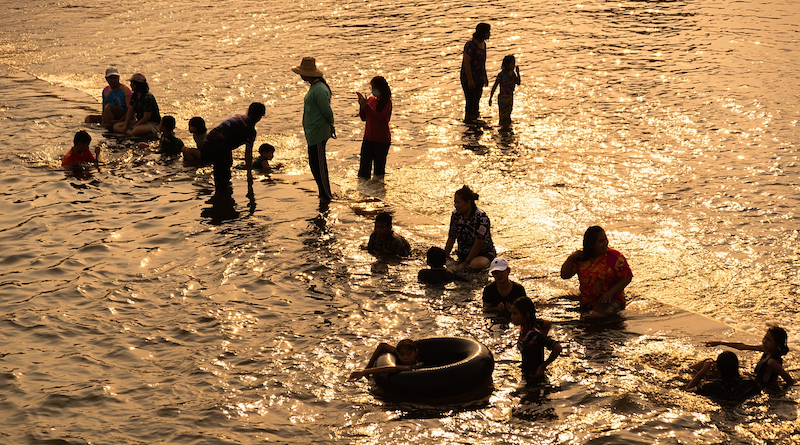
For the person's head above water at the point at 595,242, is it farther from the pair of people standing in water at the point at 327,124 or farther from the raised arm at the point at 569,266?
the pair of people standing in water at the point at 327,124

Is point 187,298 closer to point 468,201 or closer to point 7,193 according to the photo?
point 468,201

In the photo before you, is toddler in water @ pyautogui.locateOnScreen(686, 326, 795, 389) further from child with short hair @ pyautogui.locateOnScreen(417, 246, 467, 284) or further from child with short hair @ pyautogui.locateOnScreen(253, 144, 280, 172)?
child with short hair @ pyautogui.locateOnScreen(253, 144, 280, 172)

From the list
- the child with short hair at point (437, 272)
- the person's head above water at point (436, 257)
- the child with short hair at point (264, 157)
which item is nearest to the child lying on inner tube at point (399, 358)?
the child with short hair at point (437, 272)

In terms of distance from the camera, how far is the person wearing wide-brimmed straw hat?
13922mm

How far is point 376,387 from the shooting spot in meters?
8.93

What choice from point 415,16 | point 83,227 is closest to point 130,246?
point 83,227

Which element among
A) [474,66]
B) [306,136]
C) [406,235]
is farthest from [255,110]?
[474,66]

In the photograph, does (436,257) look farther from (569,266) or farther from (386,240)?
(569,266)

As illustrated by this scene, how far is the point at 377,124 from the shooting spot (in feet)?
48.7

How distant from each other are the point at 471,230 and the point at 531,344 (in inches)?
115

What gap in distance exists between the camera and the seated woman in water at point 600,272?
10.0 m

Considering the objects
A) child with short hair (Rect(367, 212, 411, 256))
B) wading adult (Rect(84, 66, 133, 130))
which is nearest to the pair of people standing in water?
child with short hair (Rect(367, 212, 411, 256))

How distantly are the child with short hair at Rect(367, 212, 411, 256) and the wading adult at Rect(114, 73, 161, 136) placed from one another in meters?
8.11

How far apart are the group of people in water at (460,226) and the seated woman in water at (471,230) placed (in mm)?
14
